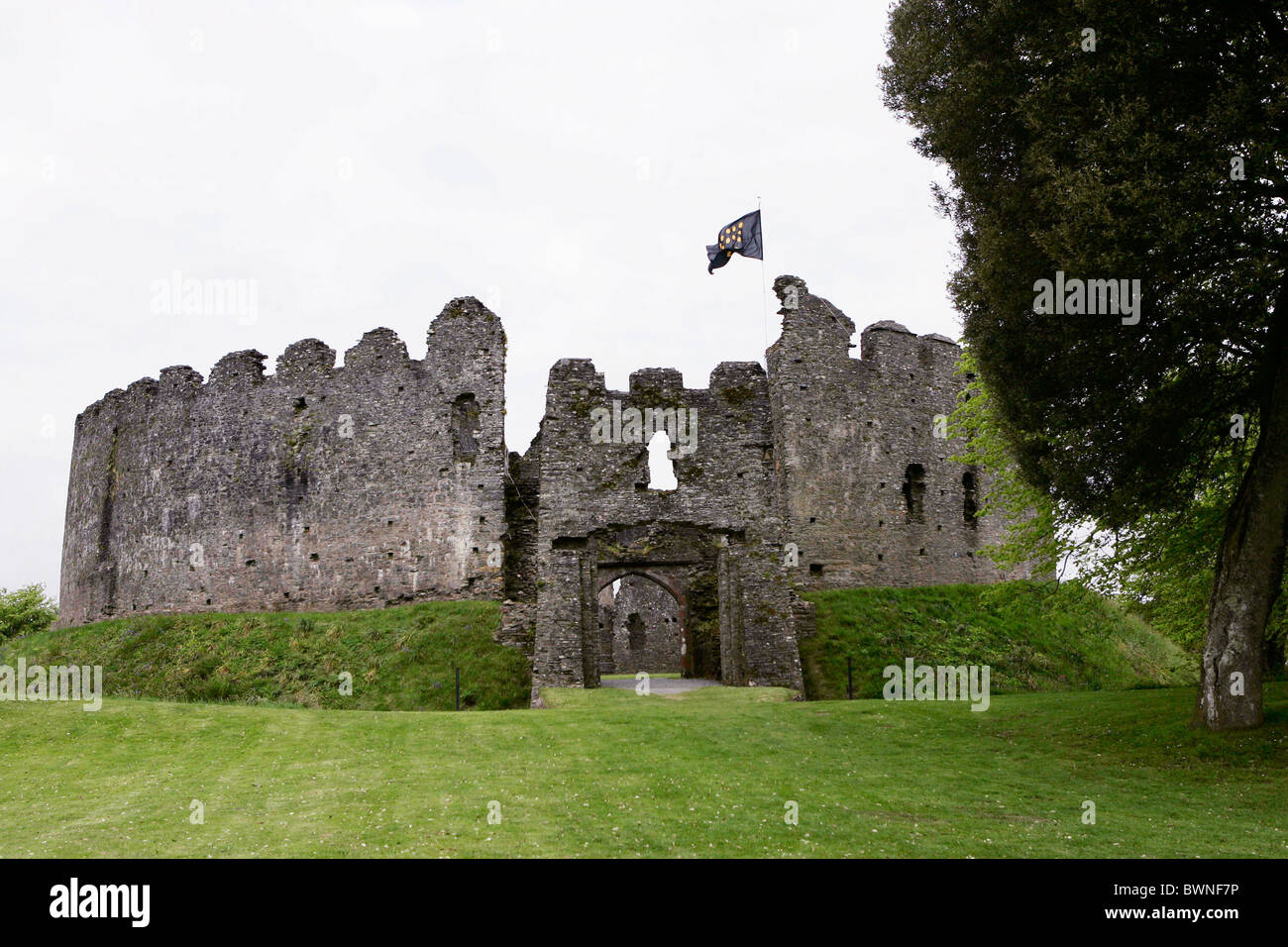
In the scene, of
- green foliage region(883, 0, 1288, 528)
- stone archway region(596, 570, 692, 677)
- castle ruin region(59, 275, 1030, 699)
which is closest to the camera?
green foliage region(883, 0, 1288, 528)

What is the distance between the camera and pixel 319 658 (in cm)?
2833

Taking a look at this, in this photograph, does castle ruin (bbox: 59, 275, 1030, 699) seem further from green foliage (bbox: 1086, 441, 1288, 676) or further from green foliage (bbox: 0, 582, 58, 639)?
green foliage (bbox: 0, 582, 58, 639)

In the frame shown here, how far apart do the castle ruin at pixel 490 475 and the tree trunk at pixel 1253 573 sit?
12.2m

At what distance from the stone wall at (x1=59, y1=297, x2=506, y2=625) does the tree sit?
19.9 metres

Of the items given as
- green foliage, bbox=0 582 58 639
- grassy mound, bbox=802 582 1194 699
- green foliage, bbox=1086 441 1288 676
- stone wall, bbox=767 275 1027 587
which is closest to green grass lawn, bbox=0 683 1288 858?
green foliage, bbox=1086 441 1288 676

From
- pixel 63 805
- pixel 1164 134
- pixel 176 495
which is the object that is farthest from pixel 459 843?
pixel 176 495

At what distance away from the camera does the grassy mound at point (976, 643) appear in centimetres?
2708

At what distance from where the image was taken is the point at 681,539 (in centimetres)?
2589

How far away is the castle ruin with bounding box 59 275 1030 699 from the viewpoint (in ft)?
86.3

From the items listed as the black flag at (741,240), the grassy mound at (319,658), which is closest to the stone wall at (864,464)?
the black flag at (741,240)

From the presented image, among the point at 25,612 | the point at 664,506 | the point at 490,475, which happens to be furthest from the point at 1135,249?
the point at 25,612

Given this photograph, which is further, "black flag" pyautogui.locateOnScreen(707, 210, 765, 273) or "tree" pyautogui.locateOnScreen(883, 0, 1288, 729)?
"black flag" pyautogui.locateOnScreen(707, 210, 765, 273)

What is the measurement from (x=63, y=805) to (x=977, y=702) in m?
16.3
